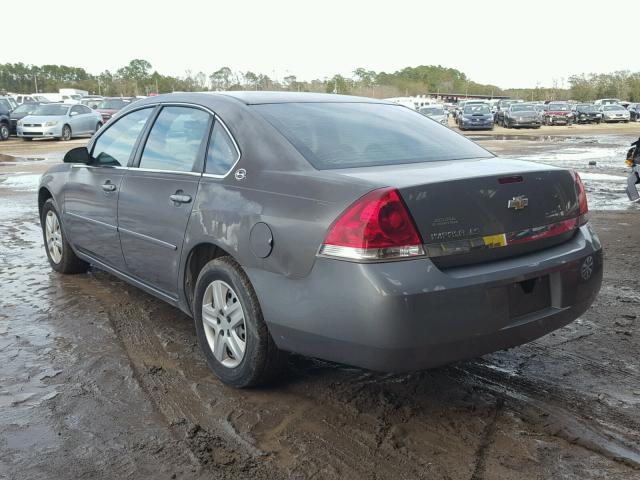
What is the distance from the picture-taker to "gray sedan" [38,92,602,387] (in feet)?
9.32

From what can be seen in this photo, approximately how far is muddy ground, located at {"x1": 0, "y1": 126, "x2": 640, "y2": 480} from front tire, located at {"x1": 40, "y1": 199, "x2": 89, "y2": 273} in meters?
1.00

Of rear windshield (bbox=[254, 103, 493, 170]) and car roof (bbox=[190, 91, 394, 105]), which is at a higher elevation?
car roof (bbox=[190, 91, 394, 105])

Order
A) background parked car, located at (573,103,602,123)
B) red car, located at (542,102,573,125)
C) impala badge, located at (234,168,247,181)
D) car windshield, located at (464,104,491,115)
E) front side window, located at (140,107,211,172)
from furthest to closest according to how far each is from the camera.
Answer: background parked car, located at (573,103,602,123), red car, located at (542,102,573,125), car windshield, located at (464,104,491,115), front side window, located at (140,107,211,172), impala badge, located at (234,168,247,181)

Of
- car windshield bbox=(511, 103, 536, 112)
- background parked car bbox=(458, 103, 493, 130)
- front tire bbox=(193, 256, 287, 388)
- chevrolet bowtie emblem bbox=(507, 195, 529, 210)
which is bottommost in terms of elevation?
front tire bbox=(193, 256, 287, 388)

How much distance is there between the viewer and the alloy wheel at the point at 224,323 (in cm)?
349

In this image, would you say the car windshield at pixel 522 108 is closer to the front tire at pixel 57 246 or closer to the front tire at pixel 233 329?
the front tire at pixel 57 246

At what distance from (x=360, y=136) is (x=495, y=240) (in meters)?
1.10

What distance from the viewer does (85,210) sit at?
5.17 metres

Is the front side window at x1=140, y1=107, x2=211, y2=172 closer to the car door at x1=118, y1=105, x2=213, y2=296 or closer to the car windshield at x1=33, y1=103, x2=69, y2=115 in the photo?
the car door at x1=118, y1=105, x2=213, y2=296

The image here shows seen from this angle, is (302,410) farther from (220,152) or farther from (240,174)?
(220,152)

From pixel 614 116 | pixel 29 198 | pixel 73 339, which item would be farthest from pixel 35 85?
pixel 73 339


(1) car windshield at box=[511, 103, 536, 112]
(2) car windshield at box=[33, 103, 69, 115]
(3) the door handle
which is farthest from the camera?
(1) car windshield at box=[511, 103, 536, 112]

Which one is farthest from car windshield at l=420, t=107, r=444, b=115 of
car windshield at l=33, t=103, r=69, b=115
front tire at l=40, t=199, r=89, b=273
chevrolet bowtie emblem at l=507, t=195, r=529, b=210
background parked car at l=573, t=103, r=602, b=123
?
chevrolet bowtie emblem at l=507, t=195, r=529, b=210

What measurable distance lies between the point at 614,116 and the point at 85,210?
4914 cm
